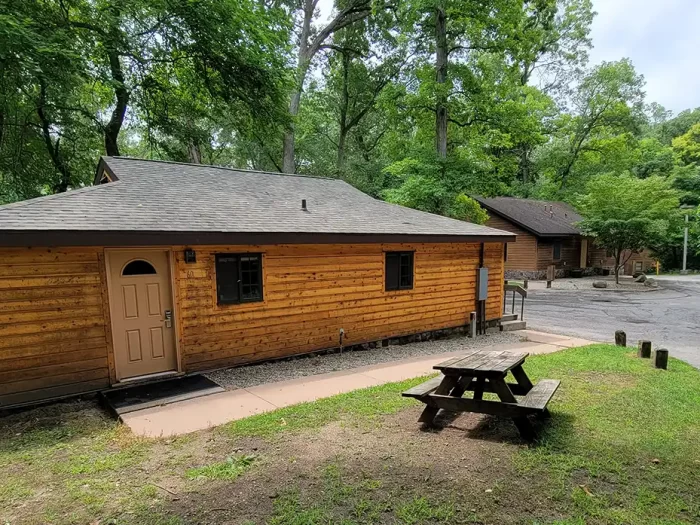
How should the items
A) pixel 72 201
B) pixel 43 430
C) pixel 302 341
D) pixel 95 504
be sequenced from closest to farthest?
pixel 95 504, pixel 43 430, pixel 72 201, pixel 302 341

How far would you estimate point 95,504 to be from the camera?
10.6 feet

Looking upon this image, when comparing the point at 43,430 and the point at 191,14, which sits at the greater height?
the point at 191,14

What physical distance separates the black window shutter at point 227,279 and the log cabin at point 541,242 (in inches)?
847

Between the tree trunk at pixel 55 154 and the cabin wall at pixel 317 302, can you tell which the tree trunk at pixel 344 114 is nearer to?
the tree trunk at pixel 55 154

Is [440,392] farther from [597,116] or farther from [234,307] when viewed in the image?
[597,116]

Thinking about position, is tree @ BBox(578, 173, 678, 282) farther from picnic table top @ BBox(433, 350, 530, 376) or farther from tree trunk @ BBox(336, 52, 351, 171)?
picnic table top @ BBox(433, 350, 530, 376)

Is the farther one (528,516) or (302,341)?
(302,341)

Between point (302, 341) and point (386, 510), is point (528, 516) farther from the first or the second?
point (302, 341)

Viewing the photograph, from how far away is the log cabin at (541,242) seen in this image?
82.4 ft

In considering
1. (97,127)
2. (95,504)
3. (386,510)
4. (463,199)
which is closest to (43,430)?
(95,504)

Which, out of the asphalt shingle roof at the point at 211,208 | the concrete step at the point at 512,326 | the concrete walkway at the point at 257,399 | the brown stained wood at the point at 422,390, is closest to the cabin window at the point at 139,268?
the asphalt shingle roof at the point at 211,208

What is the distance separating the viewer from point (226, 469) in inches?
147

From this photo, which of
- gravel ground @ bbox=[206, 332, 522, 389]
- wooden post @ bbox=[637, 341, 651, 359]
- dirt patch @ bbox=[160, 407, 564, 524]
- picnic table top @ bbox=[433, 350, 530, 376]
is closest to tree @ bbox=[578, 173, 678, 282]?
gravel ground @ bbox=[206, 332, 522, 389]

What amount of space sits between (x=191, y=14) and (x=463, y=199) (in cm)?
1327
